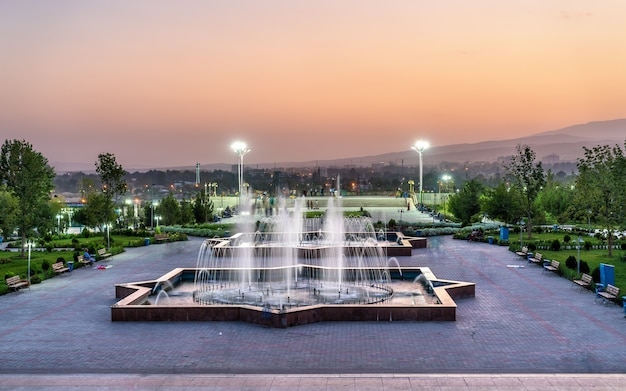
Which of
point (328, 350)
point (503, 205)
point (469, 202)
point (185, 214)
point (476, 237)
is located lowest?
point (328, 350)

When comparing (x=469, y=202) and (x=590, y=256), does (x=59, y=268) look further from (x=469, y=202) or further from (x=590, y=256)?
(x=469, y=202)

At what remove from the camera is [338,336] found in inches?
566

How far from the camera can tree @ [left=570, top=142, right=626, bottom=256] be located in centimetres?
2772

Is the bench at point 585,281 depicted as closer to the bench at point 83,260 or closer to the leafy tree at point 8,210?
the bench at point 83,260

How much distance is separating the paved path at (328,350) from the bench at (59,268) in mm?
4652

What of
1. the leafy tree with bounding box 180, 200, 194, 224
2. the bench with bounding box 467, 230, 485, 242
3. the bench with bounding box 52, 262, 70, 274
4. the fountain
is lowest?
the fountain

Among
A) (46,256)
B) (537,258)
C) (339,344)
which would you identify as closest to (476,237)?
(537,258)

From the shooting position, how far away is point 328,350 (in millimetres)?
13219

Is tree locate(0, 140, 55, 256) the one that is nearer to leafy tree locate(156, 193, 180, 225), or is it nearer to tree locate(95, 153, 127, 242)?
tree locate(95, 153, 127, 242)

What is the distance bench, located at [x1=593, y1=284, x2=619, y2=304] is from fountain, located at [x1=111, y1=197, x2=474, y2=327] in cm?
363

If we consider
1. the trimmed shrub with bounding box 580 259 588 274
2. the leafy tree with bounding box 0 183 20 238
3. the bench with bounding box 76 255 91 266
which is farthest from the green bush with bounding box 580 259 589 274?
the leafy tree with bounding box 0 183 20 238

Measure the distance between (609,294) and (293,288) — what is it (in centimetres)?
961

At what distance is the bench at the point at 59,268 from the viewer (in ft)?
78.4

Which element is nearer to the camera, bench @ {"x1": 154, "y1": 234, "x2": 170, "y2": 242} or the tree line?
the tree line
